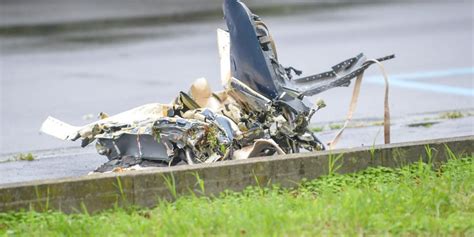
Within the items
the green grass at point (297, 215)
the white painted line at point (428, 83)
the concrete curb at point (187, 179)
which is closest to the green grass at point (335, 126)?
the white painted line at point (428, 83)

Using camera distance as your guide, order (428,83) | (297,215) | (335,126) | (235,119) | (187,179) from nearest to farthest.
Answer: (297,215)
(187,179)
(235,119)
(335,126)
(428,83)

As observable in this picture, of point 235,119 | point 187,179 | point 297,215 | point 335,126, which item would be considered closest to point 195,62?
point 335,126

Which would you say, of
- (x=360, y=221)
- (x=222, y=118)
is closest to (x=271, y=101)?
(x=222, y=118)

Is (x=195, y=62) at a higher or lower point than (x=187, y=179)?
higher

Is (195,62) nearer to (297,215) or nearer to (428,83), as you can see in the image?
(428,83)

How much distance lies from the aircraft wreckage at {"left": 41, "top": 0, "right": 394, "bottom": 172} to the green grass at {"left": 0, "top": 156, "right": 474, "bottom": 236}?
2.41 ft

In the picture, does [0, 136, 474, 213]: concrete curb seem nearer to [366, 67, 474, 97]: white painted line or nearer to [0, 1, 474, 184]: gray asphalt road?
[0, 1, 474, 184]: gray asphalt road

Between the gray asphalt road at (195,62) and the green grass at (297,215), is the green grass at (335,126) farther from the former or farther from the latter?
the green grass at (297,215)

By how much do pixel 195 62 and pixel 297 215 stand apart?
721 cm

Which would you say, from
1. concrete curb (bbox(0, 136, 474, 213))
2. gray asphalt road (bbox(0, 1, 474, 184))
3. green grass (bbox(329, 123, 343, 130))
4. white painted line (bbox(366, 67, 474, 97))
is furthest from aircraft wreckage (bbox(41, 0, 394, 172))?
white painted line (bbox(366, 67, 474, 97))

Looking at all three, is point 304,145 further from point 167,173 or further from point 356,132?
point 356,132

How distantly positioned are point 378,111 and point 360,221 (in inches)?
191

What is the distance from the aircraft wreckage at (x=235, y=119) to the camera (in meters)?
6.66

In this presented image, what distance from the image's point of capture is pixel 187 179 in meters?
5.95
